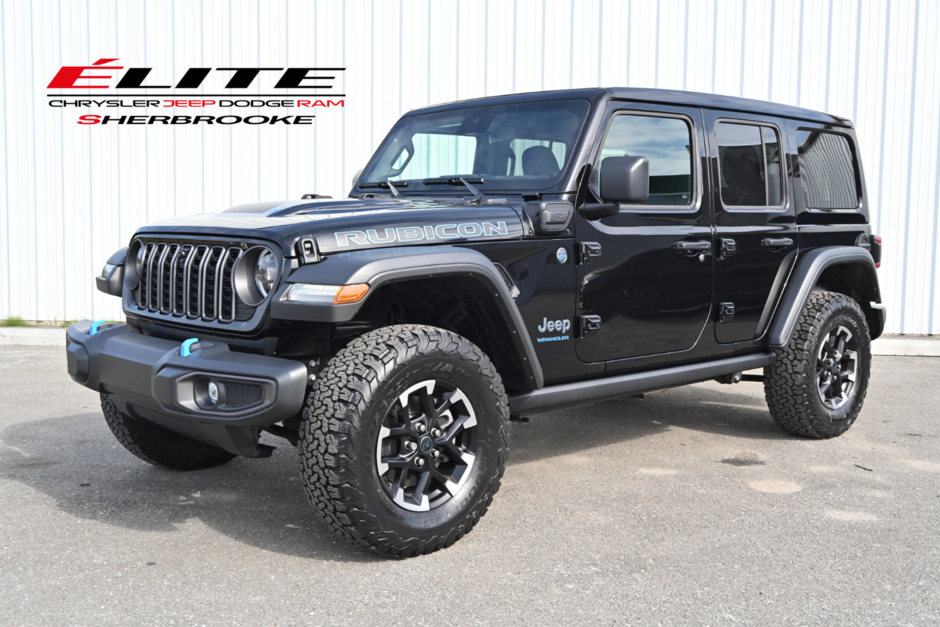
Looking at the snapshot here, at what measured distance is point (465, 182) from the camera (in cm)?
413

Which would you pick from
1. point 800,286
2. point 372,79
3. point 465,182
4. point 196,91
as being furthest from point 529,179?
point 196,91

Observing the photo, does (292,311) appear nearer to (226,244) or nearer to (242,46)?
(226,244)

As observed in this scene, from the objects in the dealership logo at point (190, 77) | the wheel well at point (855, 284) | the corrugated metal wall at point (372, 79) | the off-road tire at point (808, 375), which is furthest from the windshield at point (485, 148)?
the dealership logo at point (190, 77)

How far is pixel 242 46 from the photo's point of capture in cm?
955

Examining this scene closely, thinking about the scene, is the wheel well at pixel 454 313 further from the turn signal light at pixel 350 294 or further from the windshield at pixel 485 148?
the windshield at pixel 485 148

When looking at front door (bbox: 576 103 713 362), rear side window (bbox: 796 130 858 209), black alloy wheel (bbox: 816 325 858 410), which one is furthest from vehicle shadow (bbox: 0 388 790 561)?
rear side window (bbox: 796 130 858 209)

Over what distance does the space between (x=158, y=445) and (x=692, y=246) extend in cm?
286

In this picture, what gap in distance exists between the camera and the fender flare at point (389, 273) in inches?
117

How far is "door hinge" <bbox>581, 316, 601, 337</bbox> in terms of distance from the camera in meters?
3.90

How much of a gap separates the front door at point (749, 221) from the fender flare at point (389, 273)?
1538 mm

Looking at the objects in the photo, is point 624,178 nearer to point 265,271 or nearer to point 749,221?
point 749,221

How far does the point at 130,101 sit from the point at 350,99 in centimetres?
253

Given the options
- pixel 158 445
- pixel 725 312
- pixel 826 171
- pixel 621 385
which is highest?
pixel 826 171

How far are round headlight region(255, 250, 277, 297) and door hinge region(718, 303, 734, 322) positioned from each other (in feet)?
8.04
